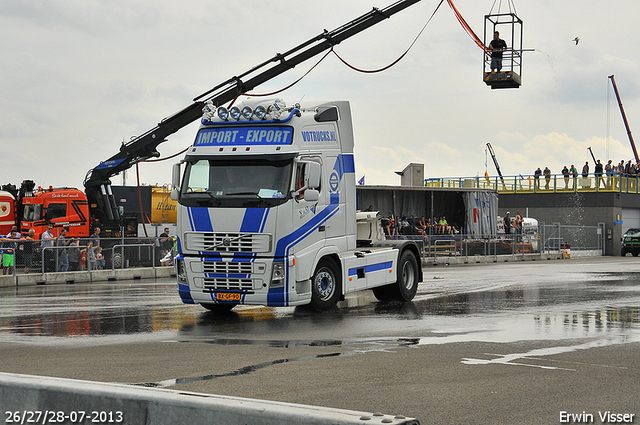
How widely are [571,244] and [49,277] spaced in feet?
98.1

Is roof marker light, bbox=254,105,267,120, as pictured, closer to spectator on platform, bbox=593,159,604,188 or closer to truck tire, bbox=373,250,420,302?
truck tire, bbox=373,250,420,302

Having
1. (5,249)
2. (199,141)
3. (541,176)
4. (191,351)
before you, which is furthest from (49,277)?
(541,176)

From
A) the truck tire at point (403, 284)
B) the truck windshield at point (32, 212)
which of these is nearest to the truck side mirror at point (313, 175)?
the truck tire at point (403, 284)

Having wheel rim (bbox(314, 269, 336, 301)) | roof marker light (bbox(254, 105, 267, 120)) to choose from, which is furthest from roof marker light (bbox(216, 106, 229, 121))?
wheel rim (bbox(314, 269, 336, 301))

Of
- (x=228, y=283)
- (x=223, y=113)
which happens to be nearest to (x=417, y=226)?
(x=223, y=113)

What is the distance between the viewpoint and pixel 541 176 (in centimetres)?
5172

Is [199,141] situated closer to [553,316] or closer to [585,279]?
[553,316]

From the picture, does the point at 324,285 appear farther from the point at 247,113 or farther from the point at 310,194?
the point at 247,113

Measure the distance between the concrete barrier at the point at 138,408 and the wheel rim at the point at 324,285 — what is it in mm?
8240

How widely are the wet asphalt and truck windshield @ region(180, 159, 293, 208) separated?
6.68 feet

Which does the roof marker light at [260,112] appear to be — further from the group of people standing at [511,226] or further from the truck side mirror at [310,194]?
the group of people standing at [511,226]

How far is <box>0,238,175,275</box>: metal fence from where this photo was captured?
22062mm

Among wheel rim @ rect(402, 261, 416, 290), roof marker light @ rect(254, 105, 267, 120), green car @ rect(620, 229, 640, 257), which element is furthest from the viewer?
green car @ rect(620, 229, 640, 257)

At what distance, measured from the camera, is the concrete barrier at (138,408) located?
3896 mm
